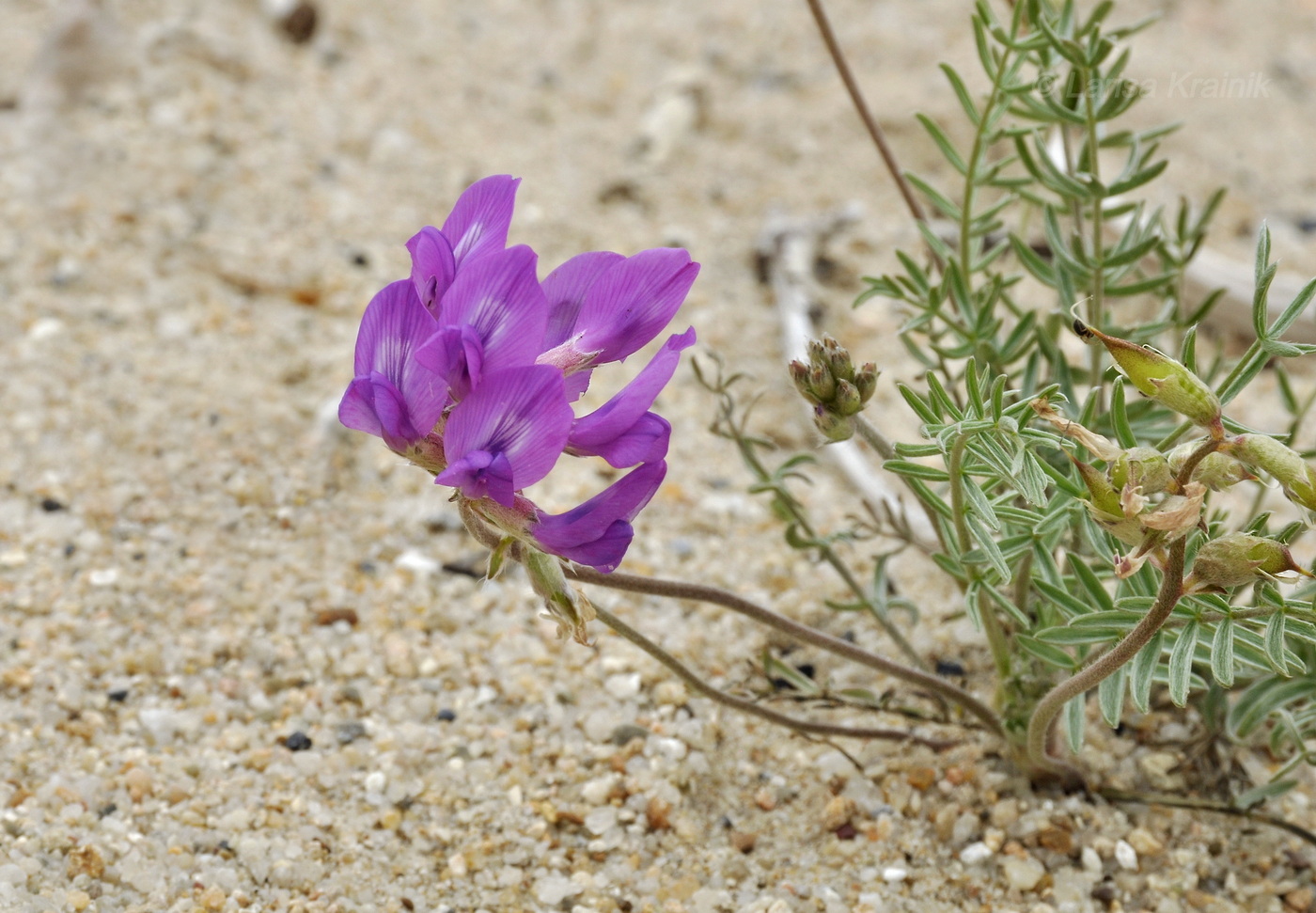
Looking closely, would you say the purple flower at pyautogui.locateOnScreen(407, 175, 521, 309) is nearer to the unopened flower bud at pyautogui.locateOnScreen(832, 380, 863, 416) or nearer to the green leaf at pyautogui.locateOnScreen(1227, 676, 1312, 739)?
the unopened flower bud at pyautogui.locateOnScreen(832, 380, 863, 416)

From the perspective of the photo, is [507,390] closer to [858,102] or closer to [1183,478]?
[1183,478]

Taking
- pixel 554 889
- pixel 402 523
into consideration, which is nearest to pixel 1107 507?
pixel 554 889

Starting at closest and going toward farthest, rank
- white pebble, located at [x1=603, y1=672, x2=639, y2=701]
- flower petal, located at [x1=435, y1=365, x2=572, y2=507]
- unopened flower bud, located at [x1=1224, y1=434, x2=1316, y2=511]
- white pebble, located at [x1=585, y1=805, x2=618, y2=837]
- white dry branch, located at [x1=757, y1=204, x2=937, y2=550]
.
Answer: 1. unopened flower bud, located at [x1=1224, y1=434, x2=1316, y2=511]
2. flower petal, located at [x1=435, y1=365, x2=572, y2=507]
3. white pebble, located at [x1=585, y1=805, x2=618, y2=837]
4. white pebble, located at [x1=603, y1=672, x2=639, y2=701]
5. white dry branch, located at [x1=757, y1=204, x2=937, y2=550]

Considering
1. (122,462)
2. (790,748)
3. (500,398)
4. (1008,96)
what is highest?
(1008,96)

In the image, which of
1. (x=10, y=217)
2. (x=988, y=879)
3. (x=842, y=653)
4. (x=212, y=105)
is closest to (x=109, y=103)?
(x=212, y=105)

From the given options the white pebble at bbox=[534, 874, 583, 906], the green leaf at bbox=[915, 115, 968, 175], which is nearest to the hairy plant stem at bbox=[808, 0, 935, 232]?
the green leaf at bbox=[915, 115, 968, 175]

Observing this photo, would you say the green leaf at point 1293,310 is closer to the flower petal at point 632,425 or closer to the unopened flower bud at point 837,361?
the unopened flower bud at point 837,361

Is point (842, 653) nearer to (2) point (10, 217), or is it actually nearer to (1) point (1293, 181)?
(2) point (10, 217)
